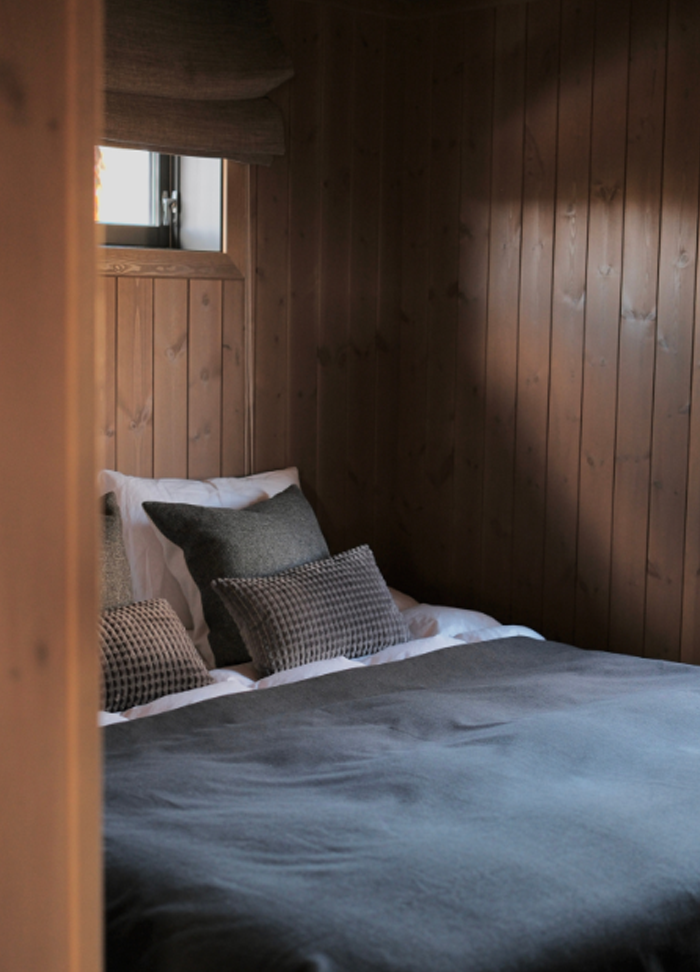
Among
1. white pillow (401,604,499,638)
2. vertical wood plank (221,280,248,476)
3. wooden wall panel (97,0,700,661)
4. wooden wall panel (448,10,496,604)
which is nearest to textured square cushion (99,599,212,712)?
white pillow (401,604,499,638)

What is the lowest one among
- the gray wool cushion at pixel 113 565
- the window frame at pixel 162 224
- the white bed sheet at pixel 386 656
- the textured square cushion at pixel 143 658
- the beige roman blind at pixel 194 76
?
the white bed sheet at pixel 386 656

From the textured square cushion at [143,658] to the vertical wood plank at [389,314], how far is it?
1471 mm

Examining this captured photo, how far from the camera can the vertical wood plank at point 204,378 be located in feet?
11.6

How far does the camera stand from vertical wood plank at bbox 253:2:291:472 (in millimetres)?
3645

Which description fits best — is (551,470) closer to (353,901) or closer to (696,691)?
(696,691)

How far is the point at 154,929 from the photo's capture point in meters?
1.55

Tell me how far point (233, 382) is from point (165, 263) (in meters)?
0.44

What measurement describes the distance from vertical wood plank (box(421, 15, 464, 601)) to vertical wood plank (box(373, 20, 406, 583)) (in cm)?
15

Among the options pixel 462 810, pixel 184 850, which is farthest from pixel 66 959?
pixel 462 810

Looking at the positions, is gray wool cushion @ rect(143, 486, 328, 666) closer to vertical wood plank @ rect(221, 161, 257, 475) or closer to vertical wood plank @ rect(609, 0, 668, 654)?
vertical wood plank @ rect(221, 161, 257, 475)

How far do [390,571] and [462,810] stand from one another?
2236mm

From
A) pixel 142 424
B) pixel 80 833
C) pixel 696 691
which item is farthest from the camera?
pixel 142 424

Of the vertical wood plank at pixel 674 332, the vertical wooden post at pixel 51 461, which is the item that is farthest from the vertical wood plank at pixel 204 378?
the vertical wooden post at pixel 51 461

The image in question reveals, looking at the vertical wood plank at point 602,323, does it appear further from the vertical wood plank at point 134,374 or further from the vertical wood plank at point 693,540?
the vertical wood plank at point 134,374
